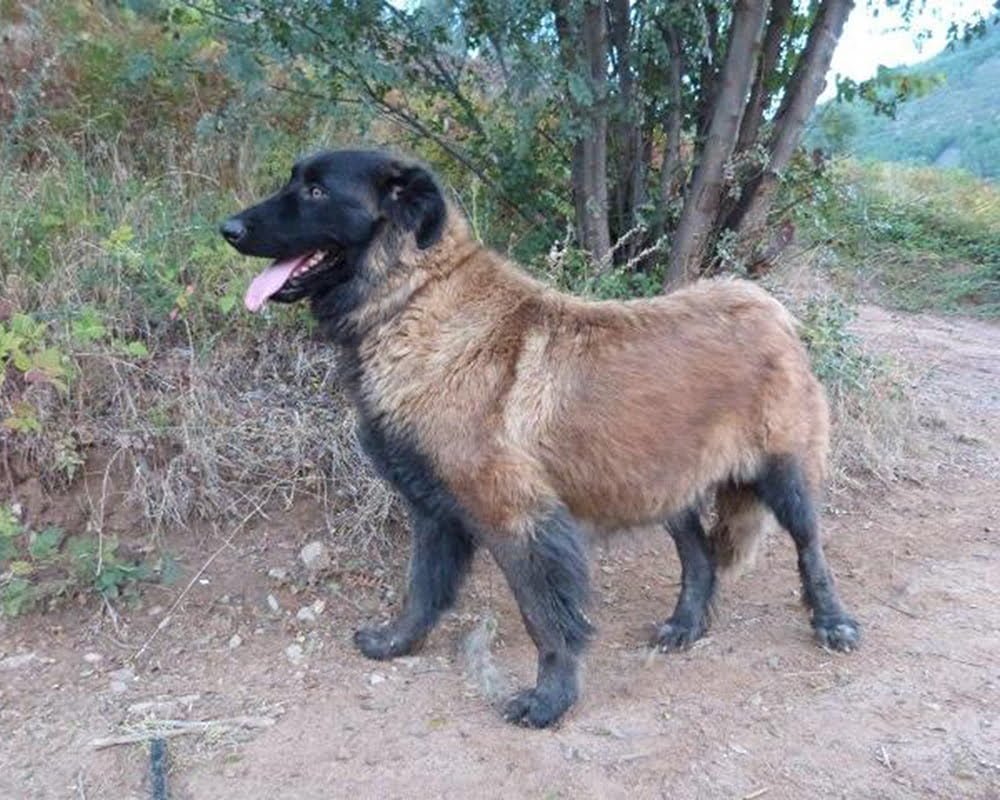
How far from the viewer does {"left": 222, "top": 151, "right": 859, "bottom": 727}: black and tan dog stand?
3189mm

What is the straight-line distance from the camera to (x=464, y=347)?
3.26m

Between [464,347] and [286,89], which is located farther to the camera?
[286,89]

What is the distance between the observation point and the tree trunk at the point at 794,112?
5.38 meters

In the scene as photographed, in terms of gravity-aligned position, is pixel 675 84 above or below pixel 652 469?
above

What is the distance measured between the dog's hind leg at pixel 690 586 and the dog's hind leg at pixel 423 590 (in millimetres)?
771

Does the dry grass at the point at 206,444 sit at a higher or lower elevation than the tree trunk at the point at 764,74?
lower

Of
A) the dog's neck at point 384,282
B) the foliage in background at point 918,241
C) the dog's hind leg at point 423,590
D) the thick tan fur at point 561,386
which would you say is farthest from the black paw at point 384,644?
the foliage in background at point 918,241

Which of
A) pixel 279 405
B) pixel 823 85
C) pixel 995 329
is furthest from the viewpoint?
pixel 995 329

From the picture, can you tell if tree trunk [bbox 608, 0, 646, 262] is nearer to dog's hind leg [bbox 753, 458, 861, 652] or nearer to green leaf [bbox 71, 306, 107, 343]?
dog's hind leg [bbox 753, 458, 861, 652]

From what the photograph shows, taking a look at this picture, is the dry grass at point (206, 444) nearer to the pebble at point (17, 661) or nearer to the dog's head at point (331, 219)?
the pebble at point (17, 661)

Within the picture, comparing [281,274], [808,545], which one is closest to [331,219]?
→ [281,274]

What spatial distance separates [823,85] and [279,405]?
3.26 m

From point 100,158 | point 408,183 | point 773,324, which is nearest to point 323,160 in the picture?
point 408,183

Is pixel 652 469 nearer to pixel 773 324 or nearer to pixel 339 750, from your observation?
pixel 773 324
